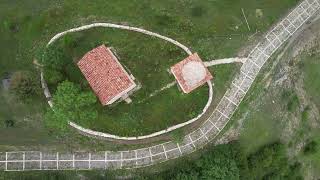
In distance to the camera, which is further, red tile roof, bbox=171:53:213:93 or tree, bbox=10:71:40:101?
red tile roof, bbox=171:53:213:93

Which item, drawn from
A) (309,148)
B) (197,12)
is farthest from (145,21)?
(309,148)

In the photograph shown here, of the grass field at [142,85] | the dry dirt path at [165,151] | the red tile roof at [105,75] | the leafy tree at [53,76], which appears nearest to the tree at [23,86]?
the leafy tree at [53,76]

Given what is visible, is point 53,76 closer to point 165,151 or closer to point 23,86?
point 23,86

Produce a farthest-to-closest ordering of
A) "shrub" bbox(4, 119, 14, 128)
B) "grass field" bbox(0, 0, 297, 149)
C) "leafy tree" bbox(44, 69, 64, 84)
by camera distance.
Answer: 1. "grass field" bbox(0, 0, 297, 149)
2. "shrub" bbox(4, 119, 14, 128)
3. "leafy tree" bbox(44, 69, 64, 84)

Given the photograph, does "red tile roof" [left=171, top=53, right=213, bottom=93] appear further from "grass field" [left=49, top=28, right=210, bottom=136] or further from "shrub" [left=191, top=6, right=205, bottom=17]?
"shrub" [left=191, top=6, right=205, bottom=17]

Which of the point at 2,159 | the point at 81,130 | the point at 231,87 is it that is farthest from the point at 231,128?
the point at 2,159

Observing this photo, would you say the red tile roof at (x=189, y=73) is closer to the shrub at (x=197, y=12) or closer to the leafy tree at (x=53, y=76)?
the shrub at (x=197, y=12)

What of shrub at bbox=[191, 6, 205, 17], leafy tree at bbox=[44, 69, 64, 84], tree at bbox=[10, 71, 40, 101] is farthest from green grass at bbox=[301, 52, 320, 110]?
tree at bbox=[10, 71, 40, 101]

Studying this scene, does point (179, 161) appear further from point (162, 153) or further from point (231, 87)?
point (231, 87)
